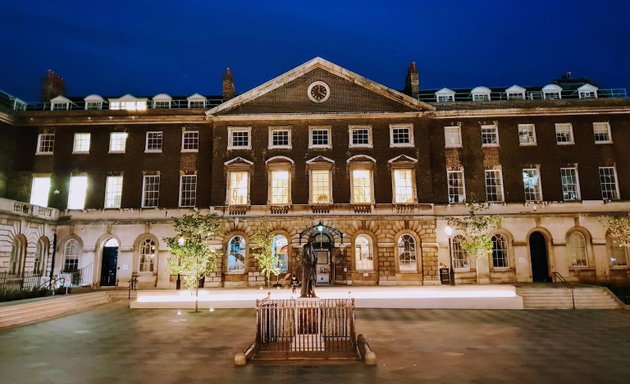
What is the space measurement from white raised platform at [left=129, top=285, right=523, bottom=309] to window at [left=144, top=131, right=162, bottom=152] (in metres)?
12.3

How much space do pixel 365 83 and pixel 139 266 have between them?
20157 millimetres

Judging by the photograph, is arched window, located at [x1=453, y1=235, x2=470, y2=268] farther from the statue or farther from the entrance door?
the statue

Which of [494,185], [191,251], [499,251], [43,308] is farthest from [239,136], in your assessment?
[499,251]

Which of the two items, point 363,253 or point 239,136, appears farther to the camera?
point 239,136

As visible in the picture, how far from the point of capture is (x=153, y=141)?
29.2m

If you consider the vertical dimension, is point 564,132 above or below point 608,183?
above

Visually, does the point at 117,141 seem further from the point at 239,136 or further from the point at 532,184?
the point at 532,184

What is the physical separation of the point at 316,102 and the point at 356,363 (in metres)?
21.4

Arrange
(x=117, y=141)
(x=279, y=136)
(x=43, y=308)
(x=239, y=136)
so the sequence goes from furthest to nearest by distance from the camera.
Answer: (x=117, y=141), (x=239, y=136), (x=279, y=136), (x=43, y=308)

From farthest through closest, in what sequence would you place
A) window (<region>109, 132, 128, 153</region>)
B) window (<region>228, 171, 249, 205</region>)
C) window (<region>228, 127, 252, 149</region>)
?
window (<region>109, 132, 128, 153</region>), window (<region>228, 127, 252, 149</region>), window (<region>228, 171, 249, 205</region>)

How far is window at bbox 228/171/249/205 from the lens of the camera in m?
27.5

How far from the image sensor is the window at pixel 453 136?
2872 cm

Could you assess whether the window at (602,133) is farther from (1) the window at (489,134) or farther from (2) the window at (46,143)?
(2) the window at (46,143)

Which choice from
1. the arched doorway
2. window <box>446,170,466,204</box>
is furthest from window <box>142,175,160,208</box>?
window <box>446,170,466,204</box>
